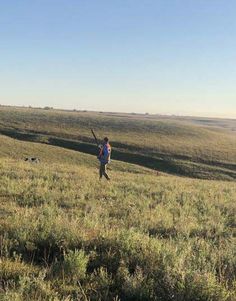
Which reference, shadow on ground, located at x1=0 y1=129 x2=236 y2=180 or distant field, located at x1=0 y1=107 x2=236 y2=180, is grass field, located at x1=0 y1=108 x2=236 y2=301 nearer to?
shadow on ground, located at x1=0 y1=129 x2=236 y2=180

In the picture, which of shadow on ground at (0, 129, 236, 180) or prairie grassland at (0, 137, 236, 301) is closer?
prairie grassland at (0, 137, 236, 301)

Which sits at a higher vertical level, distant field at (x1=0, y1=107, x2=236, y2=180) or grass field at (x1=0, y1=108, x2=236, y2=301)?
grass field at (x1=0, y1=108, x2=236, y2=301)

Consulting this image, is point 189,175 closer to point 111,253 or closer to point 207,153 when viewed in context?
point 207,153

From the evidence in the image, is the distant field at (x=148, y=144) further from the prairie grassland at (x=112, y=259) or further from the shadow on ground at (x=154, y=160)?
the prairie grassland at (x=112, y=259)

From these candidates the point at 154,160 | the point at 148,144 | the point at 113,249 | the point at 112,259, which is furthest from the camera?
the point at 148,144

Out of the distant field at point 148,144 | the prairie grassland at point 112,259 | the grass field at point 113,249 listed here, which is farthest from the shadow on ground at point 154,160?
the prairie grassland at point 112,259

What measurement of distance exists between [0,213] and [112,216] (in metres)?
2.83

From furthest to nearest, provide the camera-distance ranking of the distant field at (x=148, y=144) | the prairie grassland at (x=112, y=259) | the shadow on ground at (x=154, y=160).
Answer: the distant field at (x=148, y=144) → the shadow on ground at (x=154, y=160) → the prairie grassland at (x=112, y=259)

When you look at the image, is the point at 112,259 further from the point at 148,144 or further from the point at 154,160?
the point at 148,144

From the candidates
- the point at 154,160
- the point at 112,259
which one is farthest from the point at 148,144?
the point at 112,259

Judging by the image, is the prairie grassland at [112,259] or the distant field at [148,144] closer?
the prairie grassland at [112,259]

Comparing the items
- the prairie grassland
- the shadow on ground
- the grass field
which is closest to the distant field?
the shadow on ground

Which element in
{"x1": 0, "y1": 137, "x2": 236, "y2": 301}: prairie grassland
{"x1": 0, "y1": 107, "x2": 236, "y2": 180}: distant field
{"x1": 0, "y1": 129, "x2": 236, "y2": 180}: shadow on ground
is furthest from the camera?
{"x1": 0, "y1": 107, "x2": 236, "y2": 180}: distant field

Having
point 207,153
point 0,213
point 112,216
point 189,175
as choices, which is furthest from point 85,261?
point 207,153
